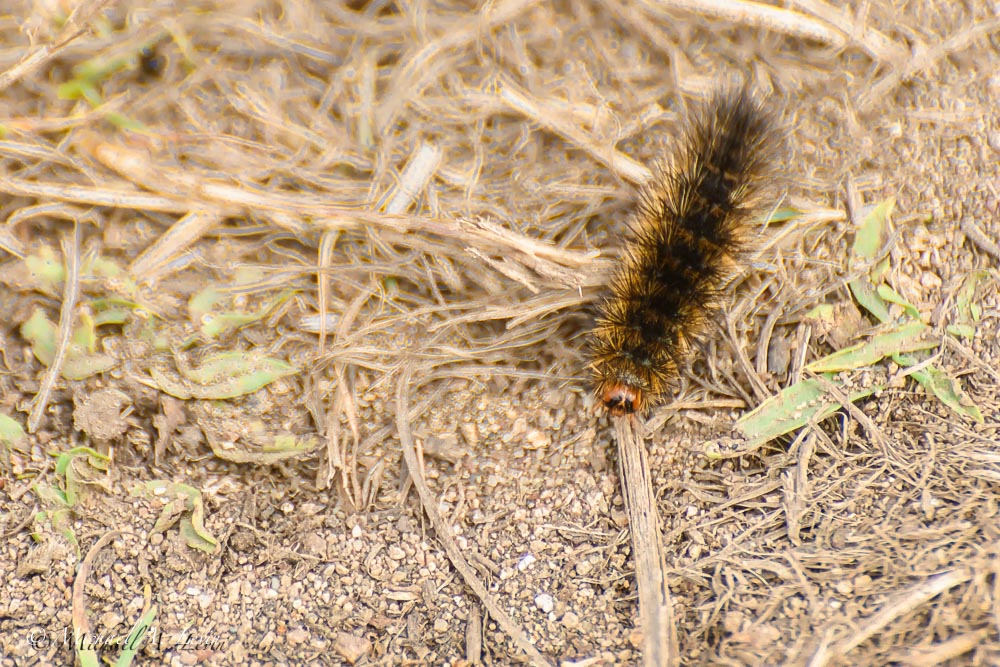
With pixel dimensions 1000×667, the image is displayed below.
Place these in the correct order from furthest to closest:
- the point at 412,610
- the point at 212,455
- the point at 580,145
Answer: the point at 580,145 → the point at 212,455 → the point at 412,610

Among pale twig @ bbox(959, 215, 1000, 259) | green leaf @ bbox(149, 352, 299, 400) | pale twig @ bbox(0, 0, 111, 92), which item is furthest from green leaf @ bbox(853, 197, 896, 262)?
pale twig @ bbox(0, 0, 111, 92)

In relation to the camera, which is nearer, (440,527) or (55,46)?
(440,527)

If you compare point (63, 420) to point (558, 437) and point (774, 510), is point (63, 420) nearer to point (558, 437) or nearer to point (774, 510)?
point (558, 437)

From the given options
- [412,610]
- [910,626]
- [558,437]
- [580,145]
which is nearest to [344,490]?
[412,610]

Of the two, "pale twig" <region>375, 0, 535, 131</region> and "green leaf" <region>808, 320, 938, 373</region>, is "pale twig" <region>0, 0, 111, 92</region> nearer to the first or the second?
"pale twig" <region>375, 0, 535, 131</region>

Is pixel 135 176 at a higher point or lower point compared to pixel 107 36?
lower

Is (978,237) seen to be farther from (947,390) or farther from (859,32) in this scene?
(859,32)

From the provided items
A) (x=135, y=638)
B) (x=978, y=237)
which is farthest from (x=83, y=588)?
(x=978, y=237)
